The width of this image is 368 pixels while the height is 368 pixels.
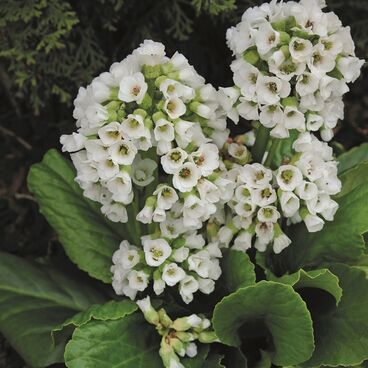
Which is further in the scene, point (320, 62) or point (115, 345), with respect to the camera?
point (115, 345)

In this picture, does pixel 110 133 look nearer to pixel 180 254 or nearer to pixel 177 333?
pixel 180 254

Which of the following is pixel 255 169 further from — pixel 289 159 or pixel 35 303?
pixel 35 303

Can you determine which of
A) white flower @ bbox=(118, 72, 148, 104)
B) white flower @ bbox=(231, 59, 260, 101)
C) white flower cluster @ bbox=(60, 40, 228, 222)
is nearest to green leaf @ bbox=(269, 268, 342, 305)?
white flower cluster @ bbox=(60, 40, 228, 222)

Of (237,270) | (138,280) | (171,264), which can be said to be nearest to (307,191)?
(237,270)

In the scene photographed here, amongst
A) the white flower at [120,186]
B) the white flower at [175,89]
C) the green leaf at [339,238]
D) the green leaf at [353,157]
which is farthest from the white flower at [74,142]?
the green leaf at [353,157]

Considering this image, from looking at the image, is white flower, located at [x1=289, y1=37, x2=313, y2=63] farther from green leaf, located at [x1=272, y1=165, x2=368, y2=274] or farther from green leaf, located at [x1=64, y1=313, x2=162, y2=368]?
green leaf, located at [x1=64, y1=313, x2=162, y2=368]

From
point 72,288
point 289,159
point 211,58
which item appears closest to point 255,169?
point 289,159

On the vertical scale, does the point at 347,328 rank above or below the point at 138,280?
below

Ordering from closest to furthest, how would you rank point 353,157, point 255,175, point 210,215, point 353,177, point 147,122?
point 147,122, point 255,175, point 210,215, point 353,177, point 353,157
